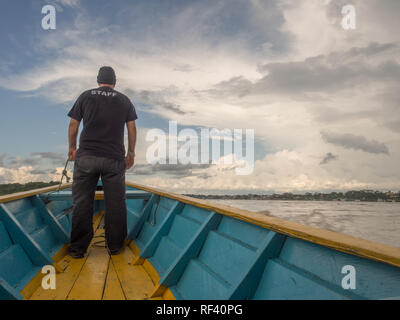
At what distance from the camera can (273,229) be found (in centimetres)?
163

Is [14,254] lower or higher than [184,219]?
lower

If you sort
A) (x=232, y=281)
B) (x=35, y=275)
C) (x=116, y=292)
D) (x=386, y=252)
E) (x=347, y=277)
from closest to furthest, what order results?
(x=386, y=252) < (x=347, y=277) < (x=232, y=281) < (x=116, y=292) < (x=35, y=275)

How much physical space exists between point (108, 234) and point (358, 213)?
9160 centimetres

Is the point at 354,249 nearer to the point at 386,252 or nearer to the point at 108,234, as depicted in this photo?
the point at 386,252

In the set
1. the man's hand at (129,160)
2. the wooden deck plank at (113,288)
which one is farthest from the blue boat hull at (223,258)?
the man's hand at (129,160)

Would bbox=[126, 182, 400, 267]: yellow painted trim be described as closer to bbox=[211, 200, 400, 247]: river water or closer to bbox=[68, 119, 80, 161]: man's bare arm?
bbox=[68, 119, 80, 161]: man's bare arm

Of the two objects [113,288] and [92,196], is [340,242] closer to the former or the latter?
[113,288]

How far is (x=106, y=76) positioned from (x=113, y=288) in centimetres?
235

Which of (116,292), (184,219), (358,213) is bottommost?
(358,213)

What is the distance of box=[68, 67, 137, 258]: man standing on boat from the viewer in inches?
127

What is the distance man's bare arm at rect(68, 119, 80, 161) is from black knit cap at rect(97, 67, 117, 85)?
58 centimetres

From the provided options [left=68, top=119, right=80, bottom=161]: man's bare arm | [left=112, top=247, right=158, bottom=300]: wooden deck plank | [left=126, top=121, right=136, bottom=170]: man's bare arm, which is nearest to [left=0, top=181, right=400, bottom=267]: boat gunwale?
[left=112, top=247, right=158, bottom=300]: wooden deck plank

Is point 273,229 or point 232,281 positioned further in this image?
point 232,281
